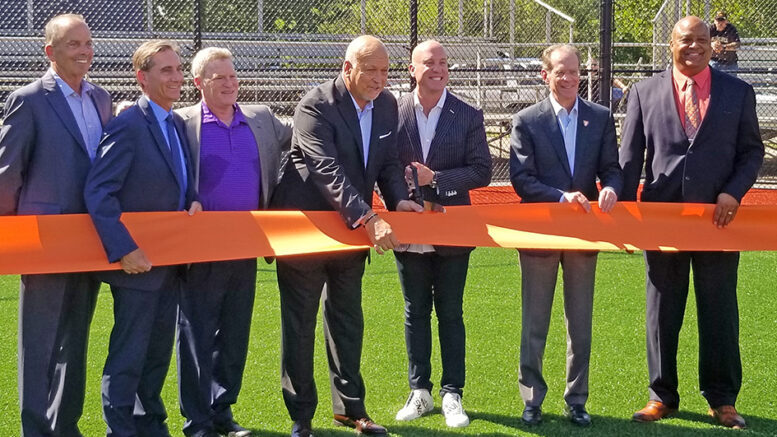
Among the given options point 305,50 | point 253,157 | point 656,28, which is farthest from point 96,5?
point 253,157

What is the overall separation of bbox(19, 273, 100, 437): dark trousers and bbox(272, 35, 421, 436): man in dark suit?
3.41 ft

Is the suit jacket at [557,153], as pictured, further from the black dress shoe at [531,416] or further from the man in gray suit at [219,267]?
the man in gray suit at [219,267]

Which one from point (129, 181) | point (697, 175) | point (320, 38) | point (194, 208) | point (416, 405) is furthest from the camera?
point (320, 38)

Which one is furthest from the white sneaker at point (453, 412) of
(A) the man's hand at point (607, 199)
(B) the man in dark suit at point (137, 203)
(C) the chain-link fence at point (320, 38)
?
(C) the chain-link fence at point (320, 38)

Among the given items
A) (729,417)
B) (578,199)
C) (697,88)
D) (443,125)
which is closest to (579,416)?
(729,417)

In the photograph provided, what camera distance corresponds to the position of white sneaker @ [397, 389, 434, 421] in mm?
5559

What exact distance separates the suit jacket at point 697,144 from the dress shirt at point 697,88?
0.03m

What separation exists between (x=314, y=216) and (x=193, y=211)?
68 centimetres

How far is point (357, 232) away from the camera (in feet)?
17.6

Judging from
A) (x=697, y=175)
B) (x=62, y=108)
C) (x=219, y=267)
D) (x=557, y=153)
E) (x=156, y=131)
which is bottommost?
(x=219, y=267)

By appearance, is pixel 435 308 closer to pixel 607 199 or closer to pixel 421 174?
pixel 421 174

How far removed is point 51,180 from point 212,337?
1.14 m

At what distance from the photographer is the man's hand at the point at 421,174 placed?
5.45 metres

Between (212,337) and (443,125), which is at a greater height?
(443,125)
